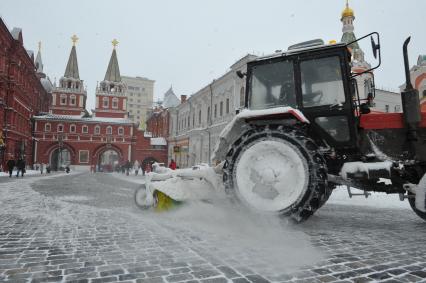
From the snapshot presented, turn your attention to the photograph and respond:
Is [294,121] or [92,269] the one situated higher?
[294,121]

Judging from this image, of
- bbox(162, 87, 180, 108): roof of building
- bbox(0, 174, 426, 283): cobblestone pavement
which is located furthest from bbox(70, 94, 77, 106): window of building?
bbox(0, 174, 426, 283): cobblestone pavement

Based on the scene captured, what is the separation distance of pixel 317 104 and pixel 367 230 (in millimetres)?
1926

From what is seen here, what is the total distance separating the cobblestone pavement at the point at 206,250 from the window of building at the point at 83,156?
171 ft

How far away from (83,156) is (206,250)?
55231 millimetres

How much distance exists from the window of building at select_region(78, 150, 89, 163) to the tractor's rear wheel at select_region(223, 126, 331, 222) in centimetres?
5409

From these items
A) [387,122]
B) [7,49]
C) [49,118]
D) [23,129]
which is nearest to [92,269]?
[387,122]

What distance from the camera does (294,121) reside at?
14.5 ft

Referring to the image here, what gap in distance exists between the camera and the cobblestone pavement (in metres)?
2.62

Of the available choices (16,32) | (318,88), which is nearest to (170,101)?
(16,32)

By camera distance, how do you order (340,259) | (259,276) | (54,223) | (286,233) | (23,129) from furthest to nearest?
1. (23,129)
2. (54,223)
3. (286,233)
4. (340,259)
5. (259,276)

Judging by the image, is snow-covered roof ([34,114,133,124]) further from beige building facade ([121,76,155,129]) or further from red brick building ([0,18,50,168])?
beige building facade ([121,76,155,129])

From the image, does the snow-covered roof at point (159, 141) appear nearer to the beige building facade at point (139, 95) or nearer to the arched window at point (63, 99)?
the arched window at point (63, 99)

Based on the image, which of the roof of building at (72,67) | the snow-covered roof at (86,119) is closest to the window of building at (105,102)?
the snow-covered roof at (86,119)

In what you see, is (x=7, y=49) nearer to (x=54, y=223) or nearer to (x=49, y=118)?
(x=49, y=118)
